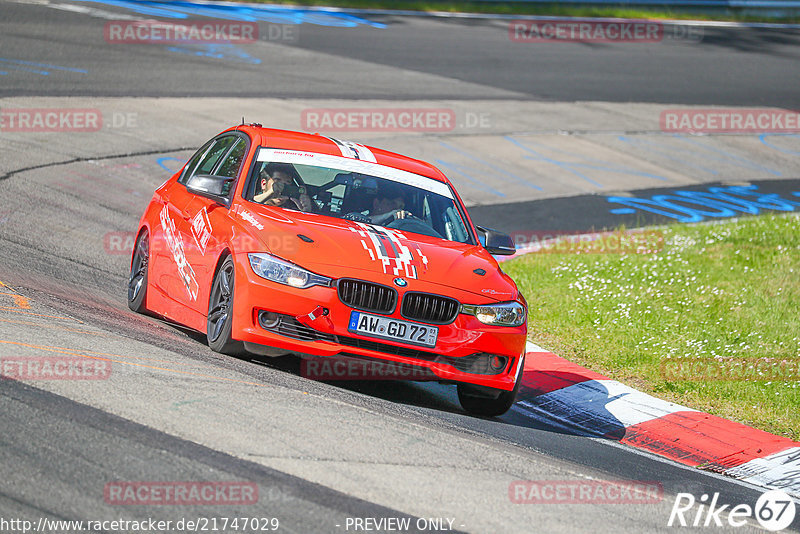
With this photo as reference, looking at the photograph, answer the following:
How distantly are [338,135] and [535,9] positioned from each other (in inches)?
634

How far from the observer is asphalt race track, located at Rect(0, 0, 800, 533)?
4.70 m

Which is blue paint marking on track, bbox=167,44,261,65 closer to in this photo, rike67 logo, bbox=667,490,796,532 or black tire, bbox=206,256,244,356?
black tire, bbox=206,256,244,356

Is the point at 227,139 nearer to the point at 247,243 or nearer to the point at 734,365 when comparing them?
the point at 247,243

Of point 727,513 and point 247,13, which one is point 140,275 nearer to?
point 727,513

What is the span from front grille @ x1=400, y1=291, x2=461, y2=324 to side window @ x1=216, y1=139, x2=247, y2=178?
78.6 inches

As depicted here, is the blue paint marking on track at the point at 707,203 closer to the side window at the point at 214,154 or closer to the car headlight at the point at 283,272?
the side window at the point at 214,154

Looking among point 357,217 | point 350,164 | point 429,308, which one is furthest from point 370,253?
point 350,164

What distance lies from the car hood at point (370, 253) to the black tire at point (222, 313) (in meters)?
0.30

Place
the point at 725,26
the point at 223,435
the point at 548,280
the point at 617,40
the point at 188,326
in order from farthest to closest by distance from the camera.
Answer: the point at 725,26
the point at 617,40
the point at 548,280
the point at 188,326
the point at 223,435

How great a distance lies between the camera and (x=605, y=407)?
8000 mm

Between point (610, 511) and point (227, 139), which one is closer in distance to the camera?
point (610, 511)

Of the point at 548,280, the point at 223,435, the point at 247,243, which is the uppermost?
the point at 247,243

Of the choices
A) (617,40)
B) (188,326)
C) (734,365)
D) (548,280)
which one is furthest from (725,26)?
(188,326)

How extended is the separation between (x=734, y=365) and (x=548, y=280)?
2986 millimetres
